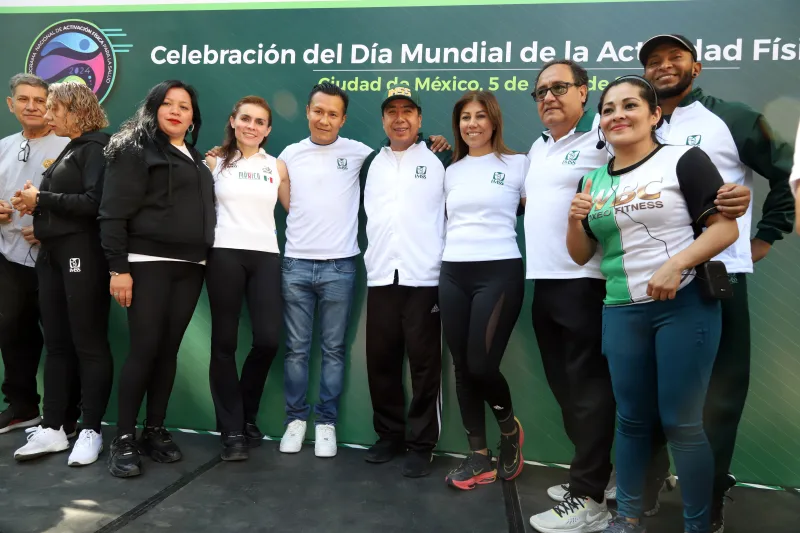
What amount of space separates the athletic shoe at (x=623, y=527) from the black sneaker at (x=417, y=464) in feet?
3.09

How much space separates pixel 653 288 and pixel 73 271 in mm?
2475

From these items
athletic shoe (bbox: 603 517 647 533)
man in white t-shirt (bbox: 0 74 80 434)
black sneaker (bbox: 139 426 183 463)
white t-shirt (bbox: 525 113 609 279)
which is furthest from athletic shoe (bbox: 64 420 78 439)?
athletic shoe (bbox: 603 517 647 533)

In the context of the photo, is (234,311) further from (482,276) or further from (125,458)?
(482,276)

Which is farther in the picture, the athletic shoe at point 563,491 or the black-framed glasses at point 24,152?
the black-framed glasses at point 24,152

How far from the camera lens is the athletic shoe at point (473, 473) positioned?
2.51 meters

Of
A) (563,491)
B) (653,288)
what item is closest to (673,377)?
(653,288)

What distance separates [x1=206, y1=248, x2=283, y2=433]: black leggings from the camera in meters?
2.74

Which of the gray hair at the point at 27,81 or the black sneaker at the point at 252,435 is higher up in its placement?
the gray hair at the point at 27,81

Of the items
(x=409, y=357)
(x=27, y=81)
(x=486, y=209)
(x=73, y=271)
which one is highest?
(x=27, y=81)

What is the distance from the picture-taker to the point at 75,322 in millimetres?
2688

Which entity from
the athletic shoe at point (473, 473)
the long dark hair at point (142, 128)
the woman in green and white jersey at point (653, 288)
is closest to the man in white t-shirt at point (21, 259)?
the long dark hair at point (142, 128)

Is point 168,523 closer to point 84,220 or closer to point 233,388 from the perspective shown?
point 233,388

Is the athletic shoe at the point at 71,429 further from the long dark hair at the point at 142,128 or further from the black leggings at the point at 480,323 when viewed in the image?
the black leggings at the point at 480,323

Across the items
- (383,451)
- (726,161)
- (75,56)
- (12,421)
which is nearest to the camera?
(726,161)
